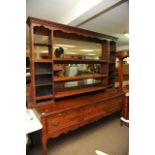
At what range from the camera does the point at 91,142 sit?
7.77ft

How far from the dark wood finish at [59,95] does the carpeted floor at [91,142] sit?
1.17 feet

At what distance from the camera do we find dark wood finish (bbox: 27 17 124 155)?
6.49 feet

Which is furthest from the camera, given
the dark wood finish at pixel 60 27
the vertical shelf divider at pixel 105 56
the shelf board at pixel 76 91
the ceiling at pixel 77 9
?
the vertical shelf divider at pixel 105 56

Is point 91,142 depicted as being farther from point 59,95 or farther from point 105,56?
point 105,56

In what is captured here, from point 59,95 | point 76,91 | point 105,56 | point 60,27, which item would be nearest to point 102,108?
point 76,91

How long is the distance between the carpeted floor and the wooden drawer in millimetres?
458

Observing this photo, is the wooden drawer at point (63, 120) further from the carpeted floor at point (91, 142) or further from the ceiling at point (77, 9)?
the ceiling at point (77, 9)

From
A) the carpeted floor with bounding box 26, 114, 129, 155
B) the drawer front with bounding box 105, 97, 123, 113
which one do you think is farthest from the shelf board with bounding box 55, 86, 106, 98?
the carpeted floor with bounding box 26, 114, 129, 155

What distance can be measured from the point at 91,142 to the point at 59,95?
1059 mm

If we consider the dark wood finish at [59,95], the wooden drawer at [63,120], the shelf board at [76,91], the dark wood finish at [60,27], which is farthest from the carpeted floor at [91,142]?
the dark wood finish at [60,27]

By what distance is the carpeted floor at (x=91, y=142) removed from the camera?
212 cm

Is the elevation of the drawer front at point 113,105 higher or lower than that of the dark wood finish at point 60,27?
lower

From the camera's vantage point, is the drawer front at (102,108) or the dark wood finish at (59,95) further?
the drawer front at (102,108)

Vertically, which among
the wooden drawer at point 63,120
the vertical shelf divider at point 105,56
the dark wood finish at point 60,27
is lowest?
the wooden drawer at point 63,120
